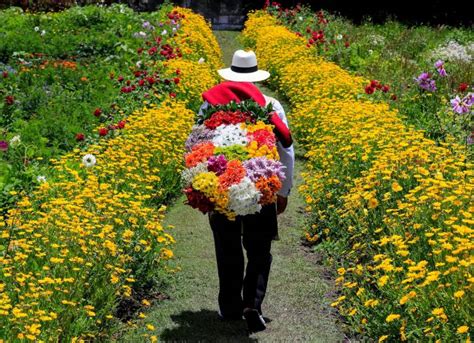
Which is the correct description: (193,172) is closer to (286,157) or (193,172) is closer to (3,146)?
(286,157)

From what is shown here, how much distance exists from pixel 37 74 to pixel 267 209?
24.1 feet

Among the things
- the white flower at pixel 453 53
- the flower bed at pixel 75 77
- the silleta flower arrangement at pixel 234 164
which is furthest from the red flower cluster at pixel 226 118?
the white flower at pixel 453 53

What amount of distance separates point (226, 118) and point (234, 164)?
1.42ft

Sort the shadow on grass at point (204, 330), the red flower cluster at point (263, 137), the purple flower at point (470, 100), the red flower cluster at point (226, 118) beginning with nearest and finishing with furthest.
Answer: the red flower cluster at point (263, 137) → the red flower cluster at point (226, 118) → the shadow on grass at point (204, 330) → the purple flower at point (470, 100)

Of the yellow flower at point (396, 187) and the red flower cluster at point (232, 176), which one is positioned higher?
the red flower cluster at point (232, 176)

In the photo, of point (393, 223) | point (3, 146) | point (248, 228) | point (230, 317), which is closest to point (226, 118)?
point (248, 228)

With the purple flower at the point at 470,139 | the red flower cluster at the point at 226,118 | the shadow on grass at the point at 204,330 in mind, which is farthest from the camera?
the purple flower at the point at 470,139

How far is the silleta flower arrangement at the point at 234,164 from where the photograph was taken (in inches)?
169

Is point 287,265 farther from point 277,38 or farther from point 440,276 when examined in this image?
point 277,38

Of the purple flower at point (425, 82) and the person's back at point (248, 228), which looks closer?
the person's back at point (248, 228)

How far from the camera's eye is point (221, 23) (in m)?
23.9

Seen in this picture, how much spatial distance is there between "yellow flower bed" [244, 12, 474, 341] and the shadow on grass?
0.76 metres

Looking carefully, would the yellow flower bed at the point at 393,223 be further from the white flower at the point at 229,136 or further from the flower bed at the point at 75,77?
the flower bed at the point at 75,77

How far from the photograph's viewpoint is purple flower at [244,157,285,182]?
433 cm
